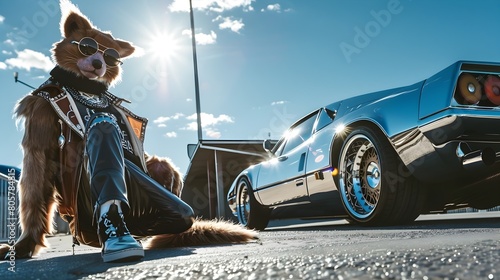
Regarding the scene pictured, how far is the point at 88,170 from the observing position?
2.13 metres

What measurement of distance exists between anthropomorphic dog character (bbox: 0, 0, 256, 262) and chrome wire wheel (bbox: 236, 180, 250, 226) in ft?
11.6

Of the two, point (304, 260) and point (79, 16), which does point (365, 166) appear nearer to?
point (79, 16)

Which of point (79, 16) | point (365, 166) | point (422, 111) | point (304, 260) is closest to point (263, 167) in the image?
point (365, 166)

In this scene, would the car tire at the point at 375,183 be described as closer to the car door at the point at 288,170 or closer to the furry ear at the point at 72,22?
the car door at the point at 288,170

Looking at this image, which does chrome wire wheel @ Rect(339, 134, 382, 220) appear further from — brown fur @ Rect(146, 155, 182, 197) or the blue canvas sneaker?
the blue canvas sneaker

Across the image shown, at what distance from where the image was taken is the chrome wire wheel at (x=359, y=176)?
12.0 feet

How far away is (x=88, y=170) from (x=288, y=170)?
301 cm

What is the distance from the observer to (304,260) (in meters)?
1.19

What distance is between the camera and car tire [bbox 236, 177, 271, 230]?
586 cm

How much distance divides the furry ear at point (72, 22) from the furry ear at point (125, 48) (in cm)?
23

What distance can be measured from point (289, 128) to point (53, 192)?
12.0 feet

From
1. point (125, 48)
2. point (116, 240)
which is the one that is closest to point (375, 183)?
point (125, 48)

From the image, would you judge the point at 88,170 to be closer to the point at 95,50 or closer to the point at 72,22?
the point at 95,50

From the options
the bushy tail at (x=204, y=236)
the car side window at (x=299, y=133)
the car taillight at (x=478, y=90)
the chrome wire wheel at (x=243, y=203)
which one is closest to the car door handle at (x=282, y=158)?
the car side window at (x=299, y=133)
